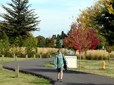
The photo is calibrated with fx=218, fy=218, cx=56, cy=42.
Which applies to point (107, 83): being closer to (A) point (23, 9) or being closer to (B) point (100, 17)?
(B) point (100, 17)

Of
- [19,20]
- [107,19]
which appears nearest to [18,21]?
[19,20]

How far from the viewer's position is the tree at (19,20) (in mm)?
65106

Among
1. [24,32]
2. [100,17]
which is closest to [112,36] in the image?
[100,17]

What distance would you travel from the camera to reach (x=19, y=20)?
6556cm

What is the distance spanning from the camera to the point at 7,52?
4341cm

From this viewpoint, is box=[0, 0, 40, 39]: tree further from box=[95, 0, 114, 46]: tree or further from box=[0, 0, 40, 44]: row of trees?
box=[95, 0, 114, 46]: tree

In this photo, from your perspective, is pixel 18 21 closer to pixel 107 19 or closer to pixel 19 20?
pixel 19 20

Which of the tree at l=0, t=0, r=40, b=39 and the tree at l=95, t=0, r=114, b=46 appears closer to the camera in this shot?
the tree at l=95, t=0, r=114, b=46

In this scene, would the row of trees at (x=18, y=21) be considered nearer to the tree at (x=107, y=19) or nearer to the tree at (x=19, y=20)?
the tree at (x=19, y=20)

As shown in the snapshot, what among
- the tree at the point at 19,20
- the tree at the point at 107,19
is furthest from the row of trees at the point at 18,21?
the tree at the point at 107,19

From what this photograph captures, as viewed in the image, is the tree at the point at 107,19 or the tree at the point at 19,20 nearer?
the tree at the point at 107,19

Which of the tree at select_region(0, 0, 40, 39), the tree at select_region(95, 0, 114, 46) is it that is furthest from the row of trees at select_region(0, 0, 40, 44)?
the tree at select_region(95, 0, 114, 46)

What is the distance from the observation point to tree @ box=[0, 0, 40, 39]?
65.1 m

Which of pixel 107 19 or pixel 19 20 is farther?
pixel 19 20
